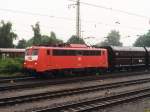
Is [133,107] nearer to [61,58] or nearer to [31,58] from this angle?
[61,58]

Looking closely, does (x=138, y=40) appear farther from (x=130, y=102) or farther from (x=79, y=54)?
(x=130, y=102)

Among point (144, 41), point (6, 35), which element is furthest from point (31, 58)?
point (144, 41)

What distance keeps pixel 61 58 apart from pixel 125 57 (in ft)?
33.4

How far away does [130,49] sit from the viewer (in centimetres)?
3725

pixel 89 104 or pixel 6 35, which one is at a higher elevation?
pixel 6 35

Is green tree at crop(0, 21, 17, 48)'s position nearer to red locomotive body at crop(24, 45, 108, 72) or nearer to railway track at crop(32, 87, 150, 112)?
red locomotive body at crop(24, 45, 108, 72)

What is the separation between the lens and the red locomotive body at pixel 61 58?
27.0 metres

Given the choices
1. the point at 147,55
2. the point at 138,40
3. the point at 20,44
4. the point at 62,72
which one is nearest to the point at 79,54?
the point at 62,72

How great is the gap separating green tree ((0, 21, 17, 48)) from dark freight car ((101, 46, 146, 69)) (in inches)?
1998

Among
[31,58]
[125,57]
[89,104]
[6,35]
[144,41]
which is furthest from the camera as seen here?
[144,41]

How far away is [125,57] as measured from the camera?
36188 millimetres

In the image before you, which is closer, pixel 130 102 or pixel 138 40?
pixel 130 102

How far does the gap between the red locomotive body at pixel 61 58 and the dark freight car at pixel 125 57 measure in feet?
9.38

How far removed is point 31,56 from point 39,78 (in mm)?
2024
